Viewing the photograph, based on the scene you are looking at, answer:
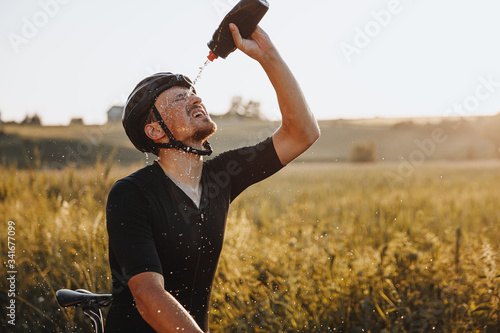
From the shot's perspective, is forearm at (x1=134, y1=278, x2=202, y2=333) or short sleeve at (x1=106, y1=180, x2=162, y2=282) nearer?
forearm at (x1=134, y1=278, x2=202, y2=333)

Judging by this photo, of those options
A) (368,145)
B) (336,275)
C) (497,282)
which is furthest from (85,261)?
(368,145)

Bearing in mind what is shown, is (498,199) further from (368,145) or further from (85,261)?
(368,145)

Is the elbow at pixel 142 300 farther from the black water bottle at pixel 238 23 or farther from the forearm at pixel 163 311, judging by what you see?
the black water bottle at pixel 238 23

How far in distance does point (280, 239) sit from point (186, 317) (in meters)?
3.70

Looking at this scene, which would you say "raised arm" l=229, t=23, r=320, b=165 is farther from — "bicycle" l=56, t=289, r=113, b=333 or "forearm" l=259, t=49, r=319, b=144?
→ "bicycle" l=56, t=289, r=113, b=333

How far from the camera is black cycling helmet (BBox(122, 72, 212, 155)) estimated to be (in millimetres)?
2918

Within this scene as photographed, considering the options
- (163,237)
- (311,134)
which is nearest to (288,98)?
(311,134)

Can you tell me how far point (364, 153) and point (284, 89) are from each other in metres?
50.6

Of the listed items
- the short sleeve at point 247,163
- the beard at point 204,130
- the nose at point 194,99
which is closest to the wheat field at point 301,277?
the short sleeve at point 247,163

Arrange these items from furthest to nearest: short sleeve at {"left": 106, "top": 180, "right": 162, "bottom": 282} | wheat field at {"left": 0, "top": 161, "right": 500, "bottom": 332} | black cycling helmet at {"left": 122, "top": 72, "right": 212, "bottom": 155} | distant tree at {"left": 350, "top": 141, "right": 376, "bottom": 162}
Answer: distant tree at {"left": 350, "top": 141, "right": 376, "bottom": 162}, wheat field at {"left": 0, "top": 161, "right": 500, "bottom": 332}, black cycling helmet at {"left": 122, "top": 72, "right": 212, "bottom": 155}, short sleeve at {"left": 106, "top": 180, "right": 162, "bottom": 282}

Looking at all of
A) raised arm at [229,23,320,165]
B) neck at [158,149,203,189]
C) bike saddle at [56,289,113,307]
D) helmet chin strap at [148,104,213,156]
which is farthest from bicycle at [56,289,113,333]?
raised arm at [229,23,320,165]

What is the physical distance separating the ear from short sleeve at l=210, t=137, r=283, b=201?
1.19ft

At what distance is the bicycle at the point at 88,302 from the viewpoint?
102 inches

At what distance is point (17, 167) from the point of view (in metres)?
8.57
